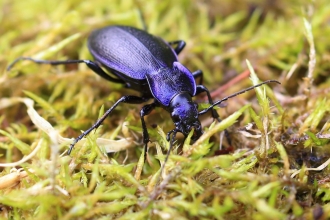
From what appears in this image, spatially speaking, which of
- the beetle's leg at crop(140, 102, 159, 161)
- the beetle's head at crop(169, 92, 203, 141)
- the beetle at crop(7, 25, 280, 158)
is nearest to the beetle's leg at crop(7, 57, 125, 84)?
the beetle at crop(7, 25, 280, 158)

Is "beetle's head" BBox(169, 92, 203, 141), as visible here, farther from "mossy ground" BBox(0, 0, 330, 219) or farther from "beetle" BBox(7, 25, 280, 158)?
"mossy ground" BBox(0, 0, 330, 219)

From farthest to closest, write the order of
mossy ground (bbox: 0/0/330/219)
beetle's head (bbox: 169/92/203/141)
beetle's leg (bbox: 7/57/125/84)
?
beetle's leg (bbox: 7/57/125/84), beetle's head (bbox: 169/92/203/141), mossy ground (bbox: 0/0/330/219)

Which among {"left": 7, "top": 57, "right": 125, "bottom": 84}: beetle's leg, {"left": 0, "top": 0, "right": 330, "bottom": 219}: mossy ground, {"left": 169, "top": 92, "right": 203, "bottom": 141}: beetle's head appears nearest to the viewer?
{"left": 0, "top": 0, "right": 330, "bottom": 219}: mossy ground

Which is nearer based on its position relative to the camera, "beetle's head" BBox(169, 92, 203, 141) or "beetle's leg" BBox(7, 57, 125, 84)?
"beetle's head" BBox(169, 92, 203, 141)

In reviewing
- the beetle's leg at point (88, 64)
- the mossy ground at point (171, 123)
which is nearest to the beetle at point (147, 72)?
the beetle's leg at point (88, 64)

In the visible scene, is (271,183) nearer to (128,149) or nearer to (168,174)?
(168,174)

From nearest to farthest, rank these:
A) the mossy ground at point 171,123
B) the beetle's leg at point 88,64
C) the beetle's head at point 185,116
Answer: the mossy ground at point 171,123 → the beetle's head at point 185,116 → the beetle's leg at point 88,64

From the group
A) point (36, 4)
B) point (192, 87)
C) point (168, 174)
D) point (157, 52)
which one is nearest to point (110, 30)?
point (157, 52)

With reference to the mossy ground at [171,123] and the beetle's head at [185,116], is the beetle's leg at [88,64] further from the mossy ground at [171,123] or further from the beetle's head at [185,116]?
the beetle's head at [185,116]
